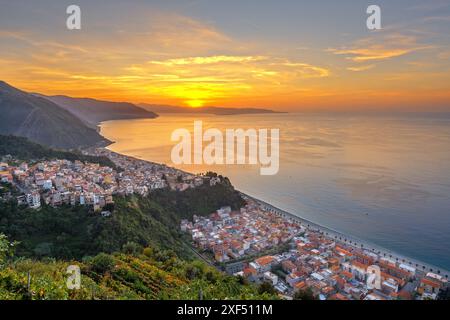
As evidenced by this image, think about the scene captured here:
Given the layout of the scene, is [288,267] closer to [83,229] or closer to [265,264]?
[265,264]

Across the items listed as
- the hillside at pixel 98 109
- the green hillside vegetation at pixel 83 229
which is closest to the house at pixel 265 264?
the green hillside vegetation at pixel 83 229

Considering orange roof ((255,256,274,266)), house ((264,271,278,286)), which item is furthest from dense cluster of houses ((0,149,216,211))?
house ((264,271,278,286))

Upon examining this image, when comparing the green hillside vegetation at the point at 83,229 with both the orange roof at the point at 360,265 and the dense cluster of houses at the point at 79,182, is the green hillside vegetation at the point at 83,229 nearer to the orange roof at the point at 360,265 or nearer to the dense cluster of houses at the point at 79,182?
the dense cluster of houses at the point at 79,182

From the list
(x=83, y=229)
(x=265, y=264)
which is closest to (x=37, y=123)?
(x=83, y=229)

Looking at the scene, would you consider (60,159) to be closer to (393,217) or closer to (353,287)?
(353,287)
